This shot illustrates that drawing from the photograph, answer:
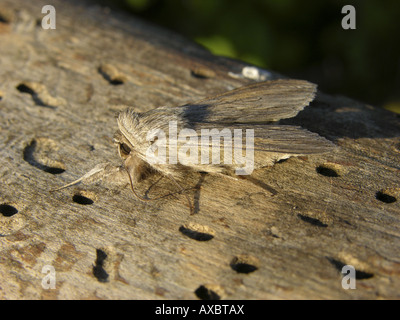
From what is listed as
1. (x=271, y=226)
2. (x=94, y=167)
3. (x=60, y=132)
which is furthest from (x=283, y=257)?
(x=60, y=132)

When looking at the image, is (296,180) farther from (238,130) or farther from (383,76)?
(383,76)

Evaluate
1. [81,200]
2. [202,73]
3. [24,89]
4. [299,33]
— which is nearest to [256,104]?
[202,73]

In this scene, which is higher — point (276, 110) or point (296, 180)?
point (276, 110)

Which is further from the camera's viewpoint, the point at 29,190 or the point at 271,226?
the point at 29,190

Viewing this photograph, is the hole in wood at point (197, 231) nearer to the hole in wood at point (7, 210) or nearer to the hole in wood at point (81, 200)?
the hole in wood at point (81, 200)

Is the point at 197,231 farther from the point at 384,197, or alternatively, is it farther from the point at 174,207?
the point at 384,197

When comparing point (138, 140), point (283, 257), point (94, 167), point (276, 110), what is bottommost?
point (283, 257)

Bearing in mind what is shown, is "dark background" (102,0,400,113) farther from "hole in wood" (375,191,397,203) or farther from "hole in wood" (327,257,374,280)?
"hole in wood" (327,257,374,280)

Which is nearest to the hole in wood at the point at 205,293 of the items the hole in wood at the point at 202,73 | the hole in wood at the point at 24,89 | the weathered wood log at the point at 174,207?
the weathered wood log at the point at 174,207
